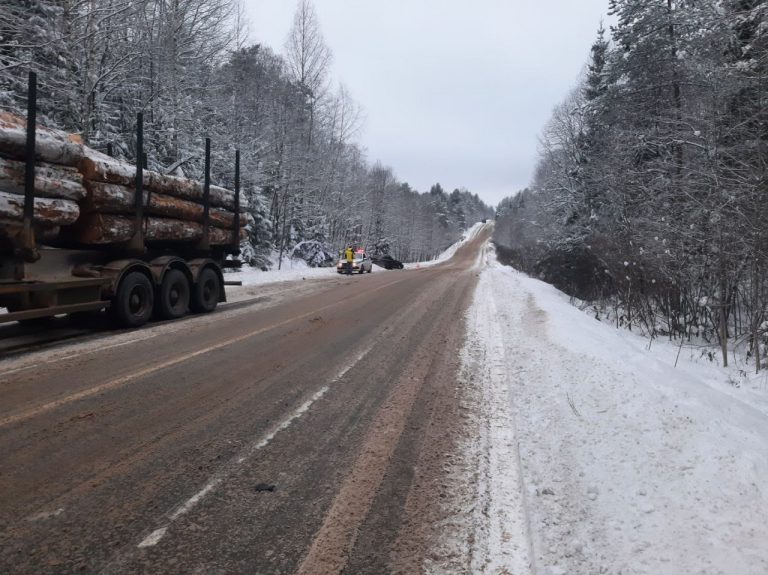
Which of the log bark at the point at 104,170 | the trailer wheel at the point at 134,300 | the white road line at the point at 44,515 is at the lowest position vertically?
the white road line at the point at 44,515

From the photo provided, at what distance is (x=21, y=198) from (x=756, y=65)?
11.7 metres

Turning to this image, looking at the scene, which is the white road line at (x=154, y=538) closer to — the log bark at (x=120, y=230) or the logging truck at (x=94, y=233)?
the logging truck at (x=94, y=233)

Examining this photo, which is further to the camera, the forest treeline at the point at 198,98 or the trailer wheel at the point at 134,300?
the forest treeline at the point at 198,98

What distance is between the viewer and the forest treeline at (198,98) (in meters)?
14.2

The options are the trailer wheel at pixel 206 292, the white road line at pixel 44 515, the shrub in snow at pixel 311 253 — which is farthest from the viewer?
the shrub in snow at pixel 311 253

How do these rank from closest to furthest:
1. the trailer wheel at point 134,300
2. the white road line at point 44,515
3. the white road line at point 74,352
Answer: the white road line at point 44,515 < the white road line at point 74,352 < the trailer wheel at point 134,300

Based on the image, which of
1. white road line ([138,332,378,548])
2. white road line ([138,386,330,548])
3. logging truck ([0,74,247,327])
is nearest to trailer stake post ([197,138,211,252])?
logging truck ([0,74,247,327])

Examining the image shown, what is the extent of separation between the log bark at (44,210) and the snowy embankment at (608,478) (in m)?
6.22

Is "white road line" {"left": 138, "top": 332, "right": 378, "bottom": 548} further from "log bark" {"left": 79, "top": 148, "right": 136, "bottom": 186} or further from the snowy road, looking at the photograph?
"log bark" {"left": 79, "top": 148, "right": 136, "bottom": 186}

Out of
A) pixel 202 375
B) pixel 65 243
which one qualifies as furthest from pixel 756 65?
pixel 65 243

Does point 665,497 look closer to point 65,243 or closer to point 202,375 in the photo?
point 202,375

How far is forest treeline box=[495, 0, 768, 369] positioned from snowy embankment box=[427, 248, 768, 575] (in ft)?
12.8

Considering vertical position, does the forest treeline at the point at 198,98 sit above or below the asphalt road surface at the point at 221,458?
above

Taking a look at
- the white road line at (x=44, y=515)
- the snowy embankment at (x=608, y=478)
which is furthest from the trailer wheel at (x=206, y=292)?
the white road line at (x=44, y=515)
